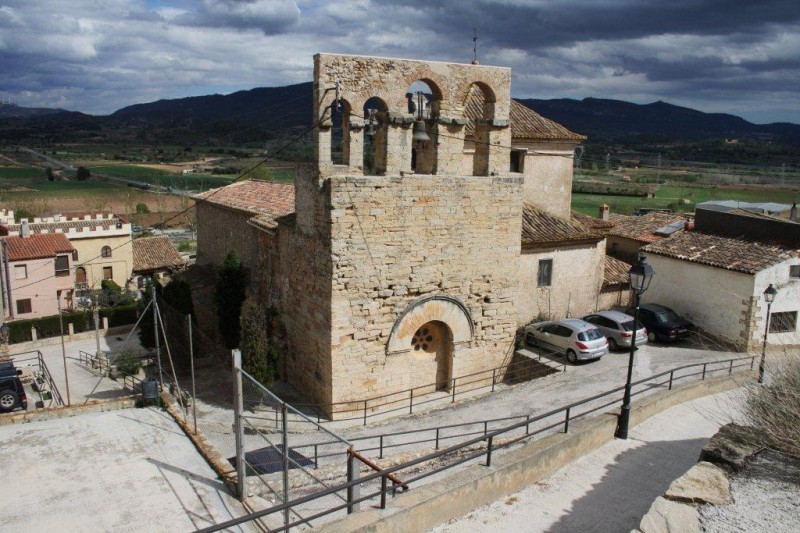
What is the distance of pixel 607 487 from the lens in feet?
30.0

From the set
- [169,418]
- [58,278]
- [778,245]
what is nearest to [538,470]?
[169,418]

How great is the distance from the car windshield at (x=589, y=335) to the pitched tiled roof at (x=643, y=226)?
28.3ft

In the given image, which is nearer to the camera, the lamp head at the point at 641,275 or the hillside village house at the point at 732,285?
the lamp head at the point at 641,275

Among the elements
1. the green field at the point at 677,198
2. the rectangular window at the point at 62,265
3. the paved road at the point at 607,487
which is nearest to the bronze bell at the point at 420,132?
the paved road at the point at 607,487

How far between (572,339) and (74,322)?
24.3 meters

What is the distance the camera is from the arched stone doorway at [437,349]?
16.8 m

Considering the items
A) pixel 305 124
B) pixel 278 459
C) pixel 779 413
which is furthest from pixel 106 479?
pixel 305 124

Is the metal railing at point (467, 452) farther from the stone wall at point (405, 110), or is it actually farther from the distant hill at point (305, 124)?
the distant hill at point (305, 124)

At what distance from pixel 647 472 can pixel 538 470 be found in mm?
2128

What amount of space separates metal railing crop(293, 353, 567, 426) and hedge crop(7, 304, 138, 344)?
56.7 feet

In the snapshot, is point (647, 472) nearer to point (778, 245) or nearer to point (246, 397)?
point (246, 397)

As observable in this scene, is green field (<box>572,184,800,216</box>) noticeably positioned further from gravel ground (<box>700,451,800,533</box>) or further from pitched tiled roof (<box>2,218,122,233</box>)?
gravel ground (<box>700,451,800,533</box>)

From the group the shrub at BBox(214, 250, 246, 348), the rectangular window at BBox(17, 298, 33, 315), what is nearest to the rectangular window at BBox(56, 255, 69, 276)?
the rectangular window at BBox(17, 298, 33, 315)

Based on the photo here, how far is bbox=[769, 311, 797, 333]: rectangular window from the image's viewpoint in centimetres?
1952
